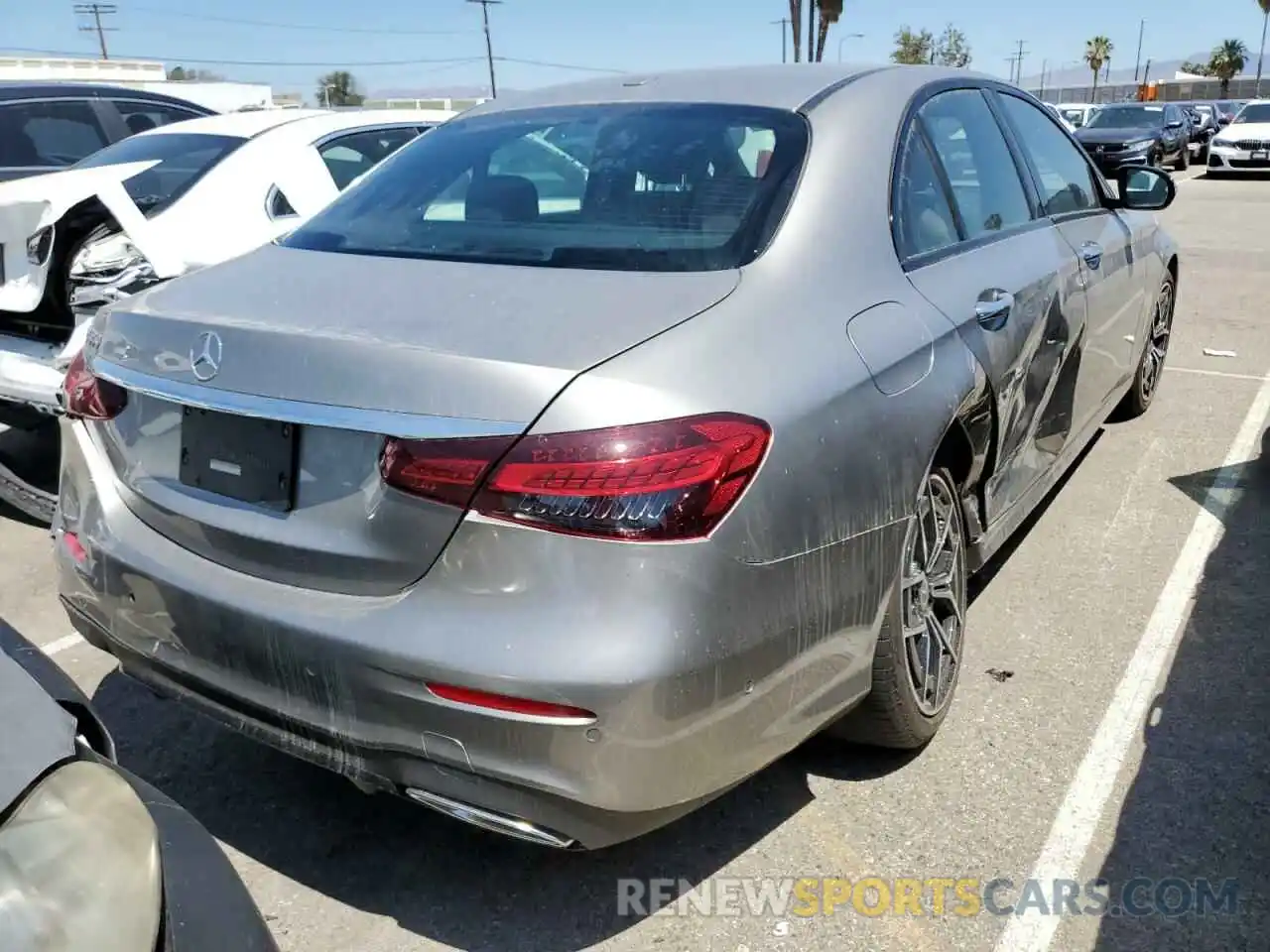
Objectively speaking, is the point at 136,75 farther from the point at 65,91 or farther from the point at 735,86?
the point at 735,86

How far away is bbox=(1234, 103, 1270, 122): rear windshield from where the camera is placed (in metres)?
24.1

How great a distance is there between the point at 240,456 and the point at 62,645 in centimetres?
199

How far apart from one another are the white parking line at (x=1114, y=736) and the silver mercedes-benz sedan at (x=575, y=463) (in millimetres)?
→ 401

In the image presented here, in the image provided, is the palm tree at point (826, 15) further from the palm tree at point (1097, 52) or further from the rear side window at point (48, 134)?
the palm tree at point (1097, 52)

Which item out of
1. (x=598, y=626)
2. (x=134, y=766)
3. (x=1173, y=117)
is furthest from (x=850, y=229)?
(x=1173, y=117)

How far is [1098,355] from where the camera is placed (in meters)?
4.19

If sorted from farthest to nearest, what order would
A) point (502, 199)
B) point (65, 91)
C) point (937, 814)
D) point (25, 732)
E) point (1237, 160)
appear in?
point (1237, 160)
point (65, 91)
point (502, 199)
point (937, 814)
point (25, 732)

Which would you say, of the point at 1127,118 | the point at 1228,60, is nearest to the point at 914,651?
the point at 1127,118

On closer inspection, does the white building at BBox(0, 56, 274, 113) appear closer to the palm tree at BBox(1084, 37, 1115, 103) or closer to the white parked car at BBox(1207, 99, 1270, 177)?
the white parked car at BBox(1207, 99, 1270, 177)

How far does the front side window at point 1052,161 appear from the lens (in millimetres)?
3887

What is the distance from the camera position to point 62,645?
3.67 metres

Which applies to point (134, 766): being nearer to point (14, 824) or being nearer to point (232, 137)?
point (14, 824)

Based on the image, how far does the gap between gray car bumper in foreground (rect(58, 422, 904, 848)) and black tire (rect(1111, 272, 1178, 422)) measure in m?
3.96

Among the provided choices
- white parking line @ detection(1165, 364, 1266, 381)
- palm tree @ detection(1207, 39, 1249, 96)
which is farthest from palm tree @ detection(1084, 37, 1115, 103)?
white parking line @ detection(1165, 364, 1266, 381)
